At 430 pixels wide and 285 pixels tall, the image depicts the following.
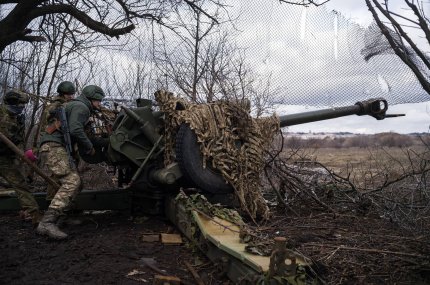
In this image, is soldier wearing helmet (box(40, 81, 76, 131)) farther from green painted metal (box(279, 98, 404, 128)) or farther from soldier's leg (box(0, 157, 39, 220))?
green painted metal (box(279, 98, 404, 128))

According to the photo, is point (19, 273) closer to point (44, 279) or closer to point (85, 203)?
point (44, 279)

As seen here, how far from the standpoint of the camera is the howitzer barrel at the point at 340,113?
695 centimetres

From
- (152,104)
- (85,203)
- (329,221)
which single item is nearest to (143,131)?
(152,104)

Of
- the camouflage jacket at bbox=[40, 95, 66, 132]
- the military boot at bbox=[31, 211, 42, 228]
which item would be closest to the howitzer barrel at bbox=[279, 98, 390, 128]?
the camouflage jacket at bbox=[40, 95, 66, 132]

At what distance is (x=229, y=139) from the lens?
5859 millimetres

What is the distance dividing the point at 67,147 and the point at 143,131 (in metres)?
0.94

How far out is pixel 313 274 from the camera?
3252mm

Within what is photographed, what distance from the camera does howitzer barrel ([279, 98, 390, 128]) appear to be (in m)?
6.95

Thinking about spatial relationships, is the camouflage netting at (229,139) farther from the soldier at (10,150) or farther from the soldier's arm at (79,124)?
the soldier at (10,150)

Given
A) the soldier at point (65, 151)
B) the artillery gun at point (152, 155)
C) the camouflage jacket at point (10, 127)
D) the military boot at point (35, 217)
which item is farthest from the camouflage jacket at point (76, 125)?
the military boot at point (35, 217)

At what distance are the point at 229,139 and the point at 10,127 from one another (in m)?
3.17

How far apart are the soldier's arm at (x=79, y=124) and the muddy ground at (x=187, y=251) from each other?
110 centimetres

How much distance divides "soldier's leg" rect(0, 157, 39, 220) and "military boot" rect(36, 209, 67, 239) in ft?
3.06

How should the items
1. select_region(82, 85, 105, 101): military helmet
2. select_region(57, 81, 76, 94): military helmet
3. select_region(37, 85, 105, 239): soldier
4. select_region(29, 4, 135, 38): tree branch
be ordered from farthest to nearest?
1. select_region(29, 4, 135, 38): tree branch
2. select_region(57, 81, 76, 94): military helmet
3. select_region(82, 85, 105, 101): military helmet
4. select_region(37, 85, 105, 239): soldier
